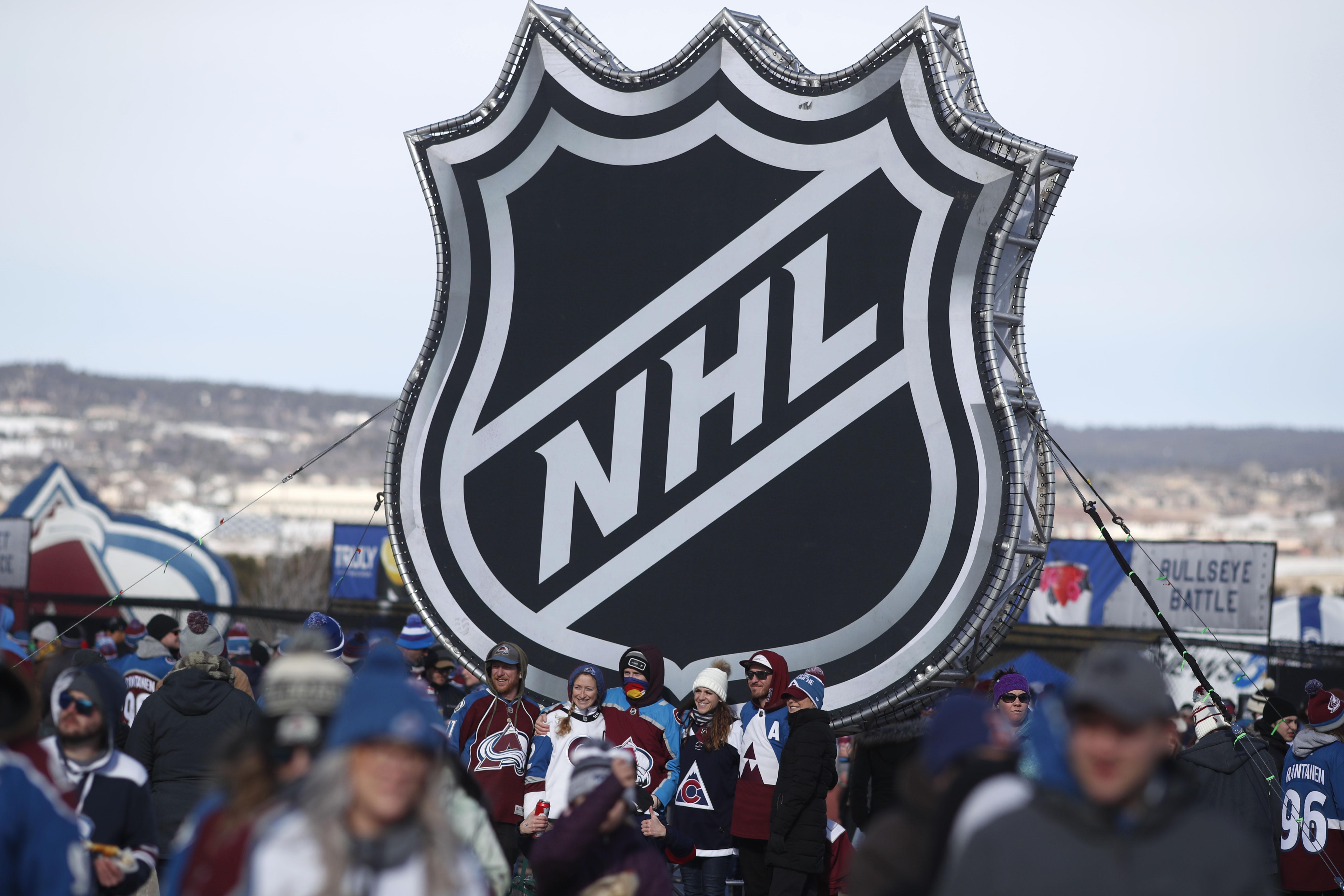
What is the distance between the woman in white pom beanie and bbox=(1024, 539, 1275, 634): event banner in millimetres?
16420

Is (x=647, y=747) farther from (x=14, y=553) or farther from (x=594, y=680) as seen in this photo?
(x=14, y=553)

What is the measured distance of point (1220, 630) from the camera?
2409 cm

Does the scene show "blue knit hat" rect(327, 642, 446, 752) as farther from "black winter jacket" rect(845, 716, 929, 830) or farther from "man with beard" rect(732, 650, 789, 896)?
"black winter jacket" rect(845, 716, 929, 830)

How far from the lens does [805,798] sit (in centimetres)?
731

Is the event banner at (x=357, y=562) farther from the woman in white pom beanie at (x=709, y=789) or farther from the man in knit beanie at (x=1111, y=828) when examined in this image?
the man in knit beanie at (x=1111, y=828)

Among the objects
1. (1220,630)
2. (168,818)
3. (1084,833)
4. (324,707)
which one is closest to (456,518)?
(168,818)

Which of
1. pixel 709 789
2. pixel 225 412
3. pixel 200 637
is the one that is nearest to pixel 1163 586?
pixel 709 789

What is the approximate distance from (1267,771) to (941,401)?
2994 mm

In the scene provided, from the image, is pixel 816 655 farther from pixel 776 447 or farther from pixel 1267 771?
pixel 1267 771

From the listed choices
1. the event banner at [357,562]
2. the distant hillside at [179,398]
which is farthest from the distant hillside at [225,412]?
the event banner at [357,562]

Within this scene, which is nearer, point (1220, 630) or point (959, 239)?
point (959, 239)

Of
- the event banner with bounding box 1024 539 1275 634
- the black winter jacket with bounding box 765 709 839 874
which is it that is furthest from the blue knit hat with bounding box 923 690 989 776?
the event banner with bounding box 1024 539 1275 634

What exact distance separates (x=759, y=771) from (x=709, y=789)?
36cm

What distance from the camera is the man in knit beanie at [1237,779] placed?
7.96m
